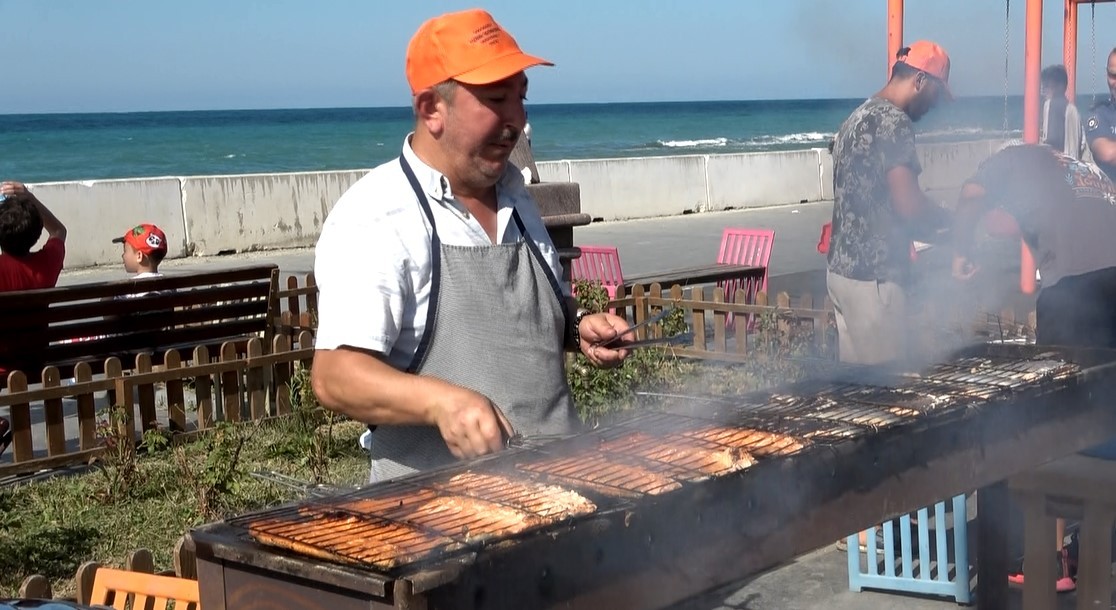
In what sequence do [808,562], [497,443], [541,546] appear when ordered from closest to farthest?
1. [541,546]
2. [497,443]
3. [808,562]

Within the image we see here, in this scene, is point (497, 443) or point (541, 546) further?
point (497, 443)

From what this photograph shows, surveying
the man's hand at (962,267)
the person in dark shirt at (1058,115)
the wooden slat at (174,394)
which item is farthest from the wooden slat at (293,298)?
the person in dark shirt at (1058,115)

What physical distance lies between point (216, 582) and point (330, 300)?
26.5 inches

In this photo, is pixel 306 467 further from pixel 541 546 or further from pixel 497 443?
pixel 541 546

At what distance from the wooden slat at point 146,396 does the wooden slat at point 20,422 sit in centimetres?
53

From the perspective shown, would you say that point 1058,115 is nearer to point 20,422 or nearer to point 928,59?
point 928,59

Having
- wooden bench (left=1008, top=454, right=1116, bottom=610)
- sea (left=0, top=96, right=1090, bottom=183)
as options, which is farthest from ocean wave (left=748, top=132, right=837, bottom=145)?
wooden bench (left=1008, top=454, right=1116, bottom=610)

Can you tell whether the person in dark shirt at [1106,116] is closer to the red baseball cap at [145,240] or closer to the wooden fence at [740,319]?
the wooden fence at [740,319]

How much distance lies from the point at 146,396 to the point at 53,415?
0.46 metres

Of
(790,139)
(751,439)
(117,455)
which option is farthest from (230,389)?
(790,139)

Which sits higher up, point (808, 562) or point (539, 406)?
point (539, 406)

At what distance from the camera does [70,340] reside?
6.61 metres

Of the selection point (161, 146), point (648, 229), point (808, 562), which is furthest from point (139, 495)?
point (161, 146)

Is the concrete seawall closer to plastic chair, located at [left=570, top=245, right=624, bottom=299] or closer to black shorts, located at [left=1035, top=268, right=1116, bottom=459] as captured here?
plastic chair, located at [left=570, top=245, right=624, bottom=299]
